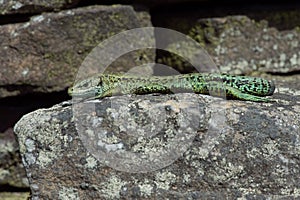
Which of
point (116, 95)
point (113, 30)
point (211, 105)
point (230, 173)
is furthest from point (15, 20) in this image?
Answer: point (230, 173)

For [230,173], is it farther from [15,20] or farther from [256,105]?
[15,20]

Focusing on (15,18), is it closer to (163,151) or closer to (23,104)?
(23,104)

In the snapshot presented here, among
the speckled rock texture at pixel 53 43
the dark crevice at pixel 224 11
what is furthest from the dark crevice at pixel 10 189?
the dark crevice at pixel 224 11

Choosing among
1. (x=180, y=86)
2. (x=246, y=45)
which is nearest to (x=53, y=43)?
(x=180, y=86)

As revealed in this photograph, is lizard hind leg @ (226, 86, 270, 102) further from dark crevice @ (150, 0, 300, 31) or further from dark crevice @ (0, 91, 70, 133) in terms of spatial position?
dark crevice @ (0, 91, 70, 133)

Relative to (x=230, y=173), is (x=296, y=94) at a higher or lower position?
higher

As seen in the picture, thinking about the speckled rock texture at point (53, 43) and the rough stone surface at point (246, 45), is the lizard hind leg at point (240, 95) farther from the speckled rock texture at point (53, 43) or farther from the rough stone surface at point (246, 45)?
the speckled rock texture at point (53, 43)

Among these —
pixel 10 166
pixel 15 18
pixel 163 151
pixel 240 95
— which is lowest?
pixel 10 166
